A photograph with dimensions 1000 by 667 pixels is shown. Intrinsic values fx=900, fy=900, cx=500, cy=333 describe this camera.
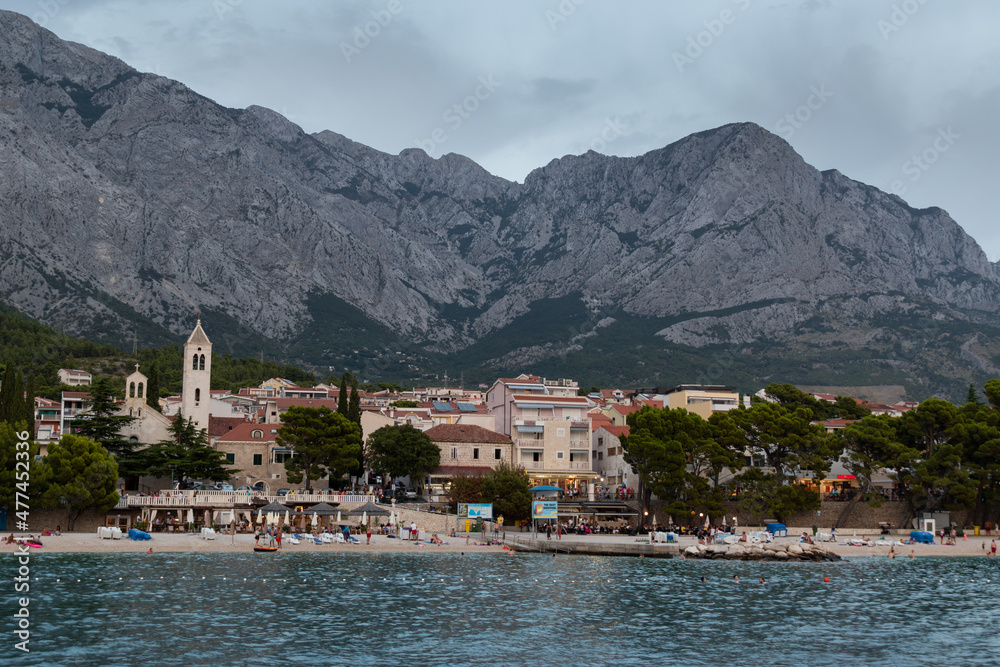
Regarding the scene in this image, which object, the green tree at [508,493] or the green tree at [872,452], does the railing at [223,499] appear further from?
the green tree at [872,452]

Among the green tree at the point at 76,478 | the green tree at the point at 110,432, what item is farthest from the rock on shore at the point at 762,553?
the green tree at the point at 110,432

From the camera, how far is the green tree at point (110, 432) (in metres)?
78.2

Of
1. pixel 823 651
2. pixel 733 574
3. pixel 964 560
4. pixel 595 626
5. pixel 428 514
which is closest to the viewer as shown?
pixel 823 651

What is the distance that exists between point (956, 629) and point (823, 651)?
380 inches

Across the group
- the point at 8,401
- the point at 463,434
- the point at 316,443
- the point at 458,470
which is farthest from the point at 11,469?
the point at 463,434

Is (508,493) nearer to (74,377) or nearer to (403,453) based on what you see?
(403,453)

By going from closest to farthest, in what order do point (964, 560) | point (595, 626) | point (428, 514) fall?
point (595, 626), point (964, 560), point (428, 514)

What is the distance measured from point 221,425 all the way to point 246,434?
12616mm

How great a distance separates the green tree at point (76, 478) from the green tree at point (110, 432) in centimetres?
830

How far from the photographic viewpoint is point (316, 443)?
Answer: 83.1 meters

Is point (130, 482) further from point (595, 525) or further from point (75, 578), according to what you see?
point (595, 525)

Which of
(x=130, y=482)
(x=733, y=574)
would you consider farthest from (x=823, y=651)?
(x=130, y=482)

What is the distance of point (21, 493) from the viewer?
6284 cm

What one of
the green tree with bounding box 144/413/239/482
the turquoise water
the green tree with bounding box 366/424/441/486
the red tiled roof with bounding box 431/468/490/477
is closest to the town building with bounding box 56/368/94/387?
the green tree with bounding box 144/413/239/482
